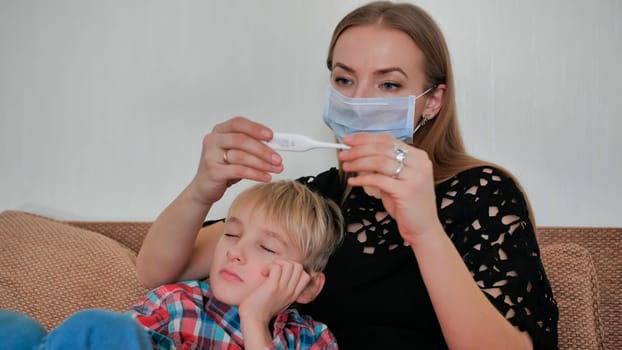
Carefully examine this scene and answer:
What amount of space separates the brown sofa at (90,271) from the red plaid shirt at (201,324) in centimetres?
42

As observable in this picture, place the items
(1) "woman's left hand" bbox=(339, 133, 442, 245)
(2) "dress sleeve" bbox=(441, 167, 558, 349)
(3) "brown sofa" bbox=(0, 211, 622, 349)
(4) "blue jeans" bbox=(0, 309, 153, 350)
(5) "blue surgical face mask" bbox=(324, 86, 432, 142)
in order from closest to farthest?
1. (4) "blue jeans" bbox=(0, 309, 153, 350)
2. (1) "woman's left hand" bbox=(339, 133, 442, 245)
3. (2) "dress sleeve" bbox=(441, 167, 558, 349)
4. (5) "blue surgical face mask" bbox=(324, 86, 432, 142)
5. (3) "brown sofa" bbox=(0, 211, 622, 349)

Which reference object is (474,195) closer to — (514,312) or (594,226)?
(514,312)

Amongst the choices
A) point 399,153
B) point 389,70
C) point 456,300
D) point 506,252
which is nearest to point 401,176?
point 399,153

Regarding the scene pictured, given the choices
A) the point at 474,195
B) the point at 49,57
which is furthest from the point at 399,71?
the point at 49,57

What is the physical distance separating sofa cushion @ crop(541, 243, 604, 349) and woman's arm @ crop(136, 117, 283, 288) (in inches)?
30.2

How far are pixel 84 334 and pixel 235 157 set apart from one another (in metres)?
0.49

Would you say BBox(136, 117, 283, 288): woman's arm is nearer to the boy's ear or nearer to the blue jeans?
the boy's ear

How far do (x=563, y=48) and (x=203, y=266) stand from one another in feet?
3.90

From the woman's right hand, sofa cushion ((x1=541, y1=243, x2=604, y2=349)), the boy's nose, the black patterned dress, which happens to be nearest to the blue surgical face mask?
the black patterned dress

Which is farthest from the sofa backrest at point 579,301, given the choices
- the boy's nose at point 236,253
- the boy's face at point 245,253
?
the boy's nose at point 236,253

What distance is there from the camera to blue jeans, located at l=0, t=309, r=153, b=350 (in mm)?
922

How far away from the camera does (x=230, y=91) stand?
217 centimetres

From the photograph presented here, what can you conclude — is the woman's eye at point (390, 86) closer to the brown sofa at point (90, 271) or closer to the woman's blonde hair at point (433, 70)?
the woman's blonde hair at point (433, 70)

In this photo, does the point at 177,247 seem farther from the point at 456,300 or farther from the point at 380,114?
the point at 456,300
